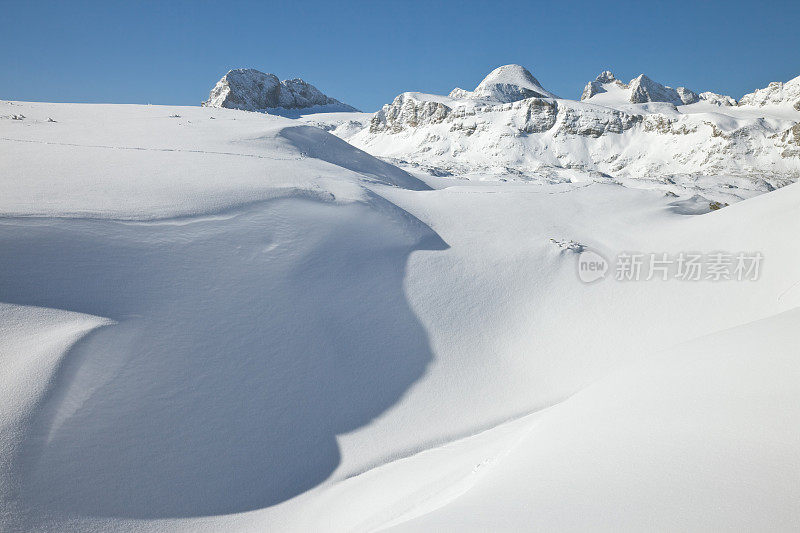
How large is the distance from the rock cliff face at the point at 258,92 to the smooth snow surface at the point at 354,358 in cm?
5224

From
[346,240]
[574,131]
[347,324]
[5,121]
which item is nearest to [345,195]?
[346,240]

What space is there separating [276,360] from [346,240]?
79.0 inches

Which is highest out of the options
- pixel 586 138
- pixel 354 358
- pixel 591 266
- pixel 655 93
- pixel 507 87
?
pixel 655 93

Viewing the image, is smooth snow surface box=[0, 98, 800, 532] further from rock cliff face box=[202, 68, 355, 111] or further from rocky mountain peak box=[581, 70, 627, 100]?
rocky mountain peak box=[581, 70, 627, 100]

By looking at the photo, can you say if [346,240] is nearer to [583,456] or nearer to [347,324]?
[347,324]

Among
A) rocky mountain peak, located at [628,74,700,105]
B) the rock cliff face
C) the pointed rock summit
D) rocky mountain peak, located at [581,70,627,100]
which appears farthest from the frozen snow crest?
rocky mountain peak, located at [581,70,627,100]

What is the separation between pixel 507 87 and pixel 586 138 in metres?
14.5

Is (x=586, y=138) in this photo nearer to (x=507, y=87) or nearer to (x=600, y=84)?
(x=507, y=87)

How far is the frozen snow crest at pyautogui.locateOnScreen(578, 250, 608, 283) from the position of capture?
586 cm

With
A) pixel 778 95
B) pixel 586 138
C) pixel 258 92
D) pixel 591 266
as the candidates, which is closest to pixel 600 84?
pixel 778 95

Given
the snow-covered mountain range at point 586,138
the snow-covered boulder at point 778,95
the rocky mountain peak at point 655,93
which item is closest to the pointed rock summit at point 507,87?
the snow-covered mountain range at point 586,138

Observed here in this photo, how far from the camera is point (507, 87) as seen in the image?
49.5 meters

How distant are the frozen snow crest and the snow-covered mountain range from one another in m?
17.1

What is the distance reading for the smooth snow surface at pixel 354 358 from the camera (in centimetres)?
198
